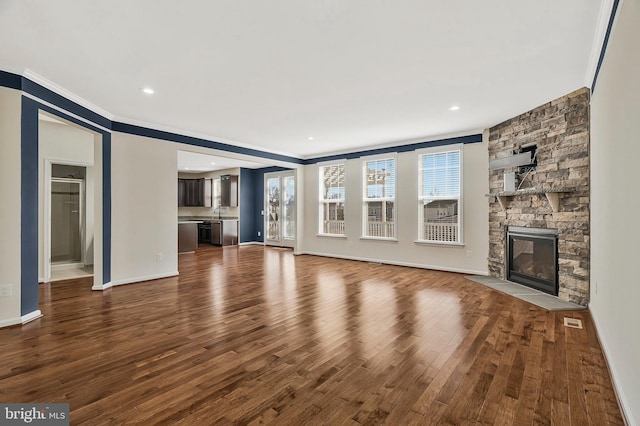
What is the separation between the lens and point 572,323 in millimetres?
3250

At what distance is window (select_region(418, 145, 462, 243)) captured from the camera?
5.87 meters

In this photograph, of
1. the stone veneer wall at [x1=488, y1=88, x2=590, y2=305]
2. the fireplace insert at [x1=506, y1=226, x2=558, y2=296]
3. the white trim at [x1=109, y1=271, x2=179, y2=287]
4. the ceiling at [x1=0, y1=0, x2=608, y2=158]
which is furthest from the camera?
the white trim at [x1=109, y1=271, x2=179, y2=287]

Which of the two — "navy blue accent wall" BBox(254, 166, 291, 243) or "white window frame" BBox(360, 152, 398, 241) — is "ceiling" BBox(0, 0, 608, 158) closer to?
"white window frame" BBox(360, 152, 398, 241)

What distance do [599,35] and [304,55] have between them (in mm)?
2417

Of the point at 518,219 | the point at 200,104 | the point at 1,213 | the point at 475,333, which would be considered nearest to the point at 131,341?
the point at 1,213

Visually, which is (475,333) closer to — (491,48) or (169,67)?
(491,48)

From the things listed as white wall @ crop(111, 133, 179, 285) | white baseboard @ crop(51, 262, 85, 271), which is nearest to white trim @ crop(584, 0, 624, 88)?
white wall @ crop(111, 133, 179, 285)

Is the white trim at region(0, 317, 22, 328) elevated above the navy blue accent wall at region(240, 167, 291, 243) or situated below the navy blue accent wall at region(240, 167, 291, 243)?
below

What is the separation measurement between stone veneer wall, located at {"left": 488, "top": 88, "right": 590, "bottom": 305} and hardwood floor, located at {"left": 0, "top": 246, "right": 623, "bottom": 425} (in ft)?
2.15

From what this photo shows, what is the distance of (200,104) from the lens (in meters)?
4.14

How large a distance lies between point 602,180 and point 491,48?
5.22 ft

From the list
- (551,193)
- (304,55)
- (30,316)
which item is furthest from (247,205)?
(551,193)

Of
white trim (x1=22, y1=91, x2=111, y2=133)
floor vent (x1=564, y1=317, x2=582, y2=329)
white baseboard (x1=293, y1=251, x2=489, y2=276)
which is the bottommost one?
floor vent (x1=564, y1=317, x2=582, y2=329)

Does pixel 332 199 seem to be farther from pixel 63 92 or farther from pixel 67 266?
pixel 67 266
